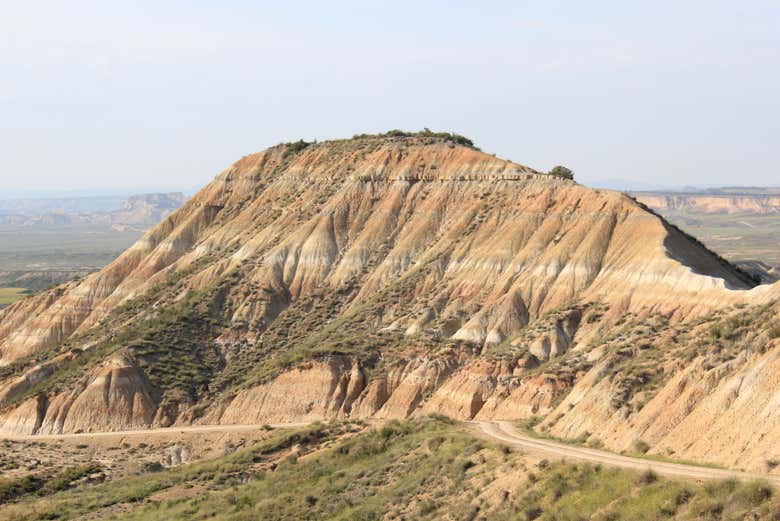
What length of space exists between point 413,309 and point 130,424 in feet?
75.5

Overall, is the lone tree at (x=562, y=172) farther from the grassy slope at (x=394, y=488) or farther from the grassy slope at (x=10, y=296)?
the grassy slope at (x=10, y=296)

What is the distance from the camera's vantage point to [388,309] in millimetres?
78812

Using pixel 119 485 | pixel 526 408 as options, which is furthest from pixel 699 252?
pixel 119 485

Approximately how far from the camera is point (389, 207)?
3561 inches

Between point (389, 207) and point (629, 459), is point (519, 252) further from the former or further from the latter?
point (629, 459)

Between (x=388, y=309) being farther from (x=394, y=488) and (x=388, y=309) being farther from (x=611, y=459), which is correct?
(x=611, y=459)

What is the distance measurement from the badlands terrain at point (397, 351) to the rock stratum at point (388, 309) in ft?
0.66

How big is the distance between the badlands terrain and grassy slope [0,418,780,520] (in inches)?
5.6

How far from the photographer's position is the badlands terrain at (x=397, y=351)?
3853cm

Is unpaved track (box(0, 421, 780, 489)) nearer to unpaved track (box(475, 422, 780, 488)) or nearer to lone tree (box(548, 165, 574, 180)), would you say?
unpaved track (box(475, 422, 780, 488))

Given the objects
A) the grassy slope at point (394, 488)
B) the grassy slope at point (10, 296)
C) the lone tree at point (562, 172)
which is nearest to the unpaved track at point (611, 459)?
the grassy slope at point (394, 488)

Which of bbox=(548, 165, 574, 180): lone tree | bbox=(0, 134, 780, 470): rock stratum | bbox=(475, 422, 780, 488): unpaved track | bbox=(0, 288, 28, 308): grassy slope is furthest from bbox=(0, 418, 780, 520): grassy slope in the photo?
bbox=(0, 288, 28, 308): grassy slope

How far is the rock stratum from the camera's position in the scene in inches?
2397

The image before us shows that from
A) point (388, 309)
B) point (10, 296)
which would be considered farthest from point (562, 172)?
point (10, 296)
